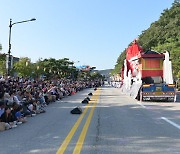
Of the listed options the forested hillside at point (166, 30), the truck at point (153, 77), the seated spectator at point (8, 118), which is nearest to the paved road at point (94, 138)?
the seated spectator at point (8, 118)

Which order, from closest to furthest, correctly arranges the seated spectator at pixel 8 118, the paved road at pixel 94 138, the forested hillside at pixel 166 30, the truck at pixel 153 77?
1. the paved road at pixel 94 138
2. the seated spectator at pixel 8 118
3. the truck at pixel 153 77
4. the forested hillside at pixel 166 30

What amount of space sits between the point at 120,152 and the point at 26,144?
253cm

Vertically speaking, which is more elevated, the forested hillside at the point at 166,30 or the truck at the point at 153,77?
the forested hillside at the point at 166,30

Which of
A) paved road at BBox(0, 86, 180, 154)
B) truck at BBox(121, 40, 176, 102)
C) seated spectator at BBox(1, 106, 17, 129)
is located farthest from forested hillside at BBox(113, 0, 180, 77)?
seated spectator at BBox(1, 106, 17, 129)

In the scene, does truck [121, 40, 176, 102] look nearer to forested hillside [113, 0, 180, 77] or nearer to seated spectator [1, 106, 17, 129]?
seated spectator [1, 106, 17, 129]

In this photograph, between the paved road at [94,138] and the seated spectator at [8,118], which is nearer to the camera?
the paved road at [94,138]

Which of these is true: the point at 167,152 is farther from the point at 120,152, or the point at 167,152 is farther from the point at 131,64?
the point at 131,64

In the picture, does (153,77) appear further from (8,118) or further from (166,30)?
(166,30)

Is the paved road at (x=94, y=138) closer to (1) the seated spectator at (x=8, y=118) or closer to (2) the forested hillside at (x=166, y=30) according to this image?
(1) the seated spectator at (x=8, y=118)

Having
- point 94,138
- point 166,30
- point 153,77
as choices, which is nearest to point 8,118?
point 94,138

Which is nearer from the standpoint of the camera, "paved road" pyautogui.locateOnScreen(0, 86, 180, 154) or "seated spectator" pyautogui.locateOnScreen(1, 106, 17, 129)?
"paved road" pyautogui.locateOnScreen(0, 86, 180, 154)

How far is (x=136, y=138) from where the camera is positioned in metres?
9.44

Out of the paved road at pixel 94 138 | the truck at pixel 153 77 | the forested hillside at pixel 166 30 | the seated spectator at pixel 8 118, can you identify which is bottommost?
the paved road at pixel 94 138

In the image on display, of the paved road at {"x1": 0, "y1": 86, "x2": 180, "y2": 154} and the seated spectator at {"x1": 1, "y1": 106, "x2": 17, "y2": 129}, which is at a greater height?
the seated spectator at {"x1": 1, "y1": 106, "x2": 17, "y2": 129}
